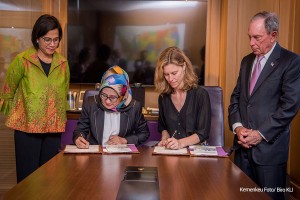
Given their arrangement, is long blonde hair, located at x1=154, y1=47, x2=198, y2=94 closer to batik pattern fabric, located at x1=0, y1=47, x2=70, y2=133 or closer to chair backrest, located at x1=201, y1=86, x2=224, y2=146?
chair backrest, located at x1=201, y1=86, x2=224, y2=146

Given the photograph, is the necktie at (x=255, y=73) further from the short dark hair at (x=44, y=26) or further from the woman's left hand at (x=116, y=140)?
the short dark hair at (x=44, y=26)

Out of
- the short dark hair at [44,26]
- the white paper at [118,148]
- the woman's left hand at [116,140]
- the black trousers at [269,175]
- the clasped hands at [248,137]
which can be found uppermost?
the short dark hair at [44,26]

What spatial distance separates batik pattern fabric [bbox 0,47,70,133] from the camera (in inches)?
101

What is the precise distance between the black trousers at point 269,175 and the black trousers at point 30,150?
135 centimetres

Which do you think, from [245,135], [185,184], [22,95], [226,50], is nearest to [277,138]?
[245,135]

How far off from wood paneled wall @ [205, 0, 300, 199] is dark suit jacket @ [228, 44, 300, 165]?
0.96 m

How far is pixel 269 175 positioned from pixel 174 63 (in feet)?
2.83

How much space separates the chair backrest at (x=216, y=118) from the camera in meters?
2.42

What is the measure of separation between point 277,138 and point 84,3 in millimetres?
2372

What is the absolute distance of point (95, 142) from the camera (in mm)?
2281

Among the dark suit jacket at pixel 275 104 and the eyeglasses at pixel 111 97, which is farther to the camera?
the eyeglasses at pixel 111 97

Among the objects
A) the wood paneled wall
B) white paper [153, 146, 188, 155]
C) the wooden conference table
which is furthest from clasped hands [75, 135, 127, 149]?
the wood paneled wall

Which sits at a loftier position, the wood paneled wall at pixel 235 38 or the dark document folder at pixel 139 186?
the wood paneled wall at pixel 235 38

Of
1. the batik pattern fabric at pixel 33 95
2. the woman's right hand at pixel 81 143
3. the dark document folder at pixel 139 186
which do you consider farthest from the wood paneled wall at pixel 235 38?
the dark document folder at pixel 139 186
